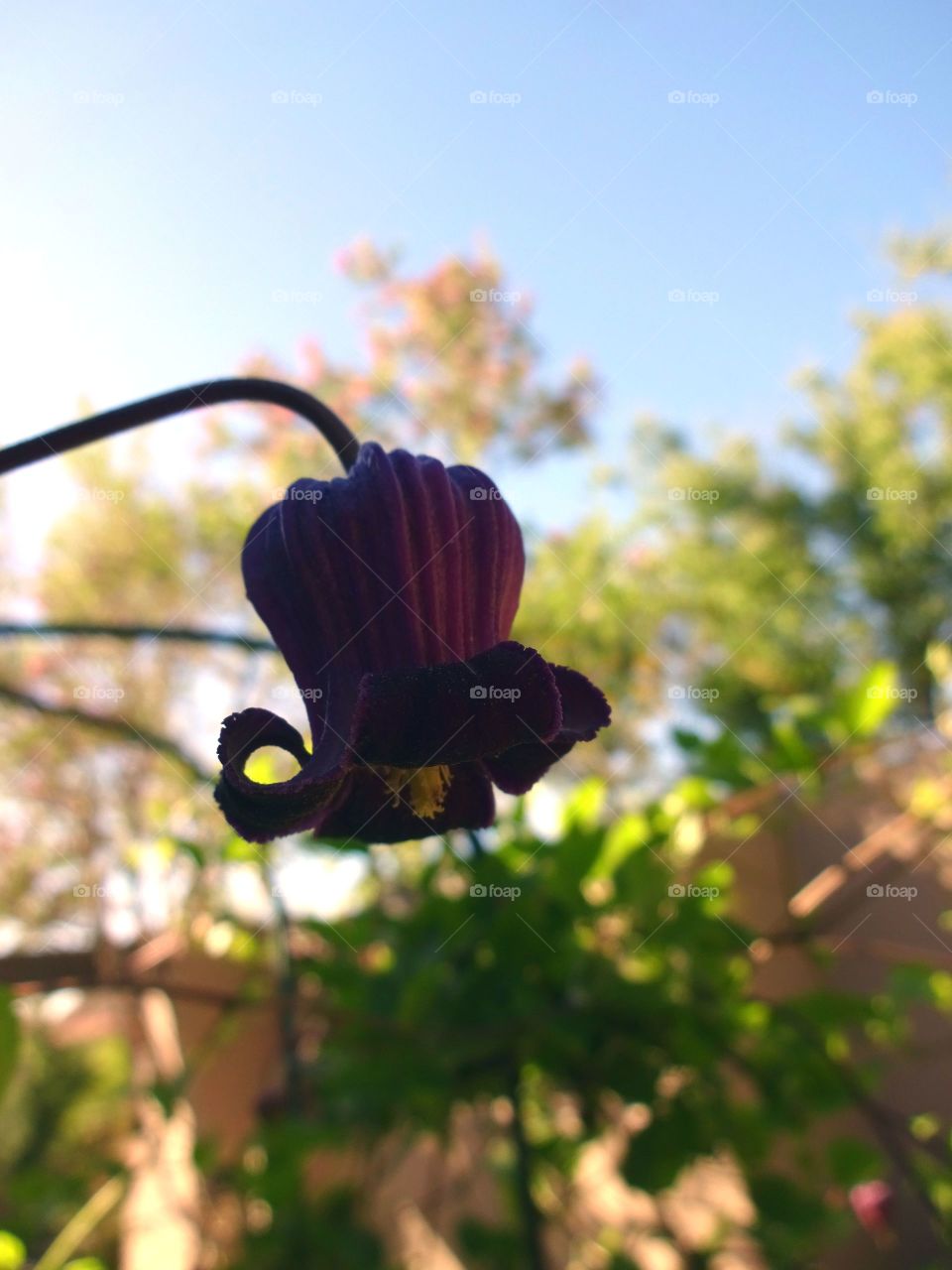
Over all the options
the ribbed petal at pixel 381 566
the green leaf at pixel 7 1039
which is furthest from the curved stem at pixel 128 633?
the green leaf at pixel 7 1039

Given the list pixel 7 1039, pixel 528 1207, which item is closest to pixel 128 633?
pixel 7 1039

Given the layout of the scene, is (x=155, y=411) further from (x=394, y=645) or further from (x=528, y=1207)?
(x=528, y=1207)

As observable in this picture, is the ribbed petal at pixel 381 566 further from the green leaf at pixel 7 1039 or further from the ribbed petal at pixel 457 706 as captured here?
the green leaf at pixel 7 1039

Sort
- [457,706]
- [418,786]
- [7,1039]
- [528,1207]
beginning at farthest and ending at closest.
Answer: [528,1207], [7,1039], [418,786], [457,706]

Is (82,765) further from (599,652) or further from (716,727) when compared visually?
(716,727)

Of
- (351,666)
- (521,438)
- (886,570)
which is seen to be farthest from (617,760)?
(886,570)

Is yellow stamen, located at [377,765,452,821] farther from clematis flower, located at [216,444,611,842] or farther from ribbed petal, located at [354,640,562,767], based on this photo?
ribbed petal, located at [354,640,562,767]
